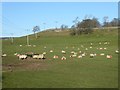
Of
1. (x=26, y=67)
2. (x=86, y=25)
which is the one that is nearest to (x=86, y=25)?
(x=86, y=25)

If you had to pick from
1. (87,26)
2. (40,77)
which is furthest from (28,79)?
(87,26)

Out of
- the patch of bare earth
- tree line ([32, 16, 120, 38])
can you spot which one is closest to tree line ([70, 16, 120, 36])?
tree line ([32, 16, 120, 38])

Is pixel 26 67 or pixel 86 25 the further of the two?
pixel 86 25

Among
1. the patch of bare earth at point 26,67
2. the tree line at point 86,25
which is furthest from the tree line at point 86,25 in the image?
the patch of bare earth at point 26,67

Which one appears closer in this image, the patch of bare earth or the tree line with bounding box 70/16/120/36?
the patch of bare earth

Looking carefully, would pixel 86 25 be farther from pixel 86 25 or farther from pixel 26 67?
pixel 26 67

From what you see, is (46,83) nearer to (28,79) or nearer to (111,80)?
(28,79)

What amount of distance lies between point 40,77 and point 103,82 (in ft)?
10.0

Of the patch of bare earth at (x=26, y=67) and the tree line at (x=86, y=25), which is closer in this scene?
the patch of bare earth at (x=26, y=67)

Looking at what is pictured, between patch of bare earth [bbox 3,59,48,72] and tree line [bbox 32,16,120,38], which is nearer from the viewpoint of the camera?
patch of bare earth [bbox 3,59,48,72]

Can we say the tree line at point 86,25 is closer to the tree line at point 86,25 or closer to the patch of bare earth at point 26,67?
the tree line at point 86,25

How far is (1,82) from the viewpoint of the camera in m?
13.2

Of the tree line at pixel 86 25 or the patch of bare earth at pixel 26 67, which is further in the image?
the tree line at pixel 86 25

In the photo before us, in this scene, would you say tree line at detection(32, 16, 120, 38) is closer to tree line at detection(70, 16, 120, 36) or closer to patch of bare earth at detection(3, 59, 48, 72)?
tree line at detection(70, 16, 120, 36)
